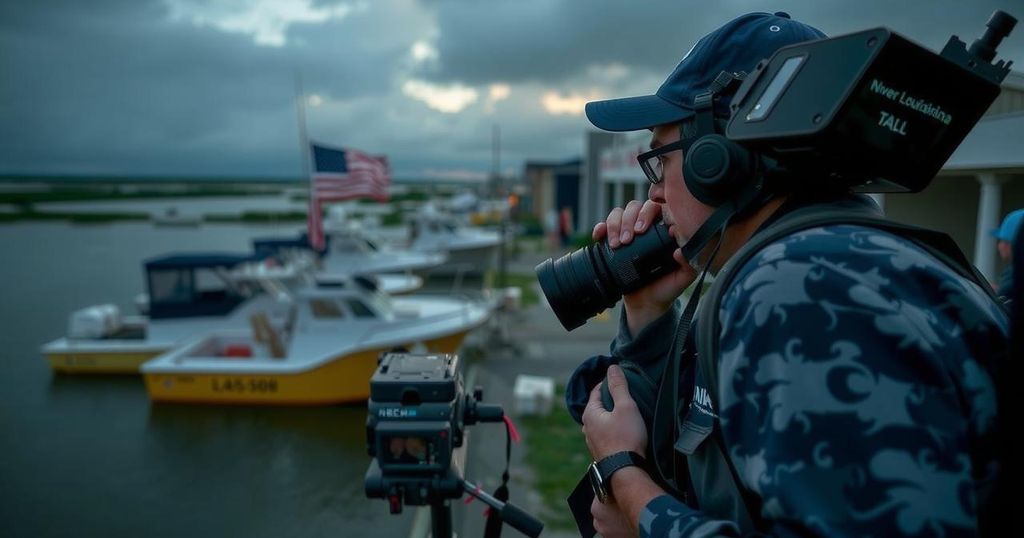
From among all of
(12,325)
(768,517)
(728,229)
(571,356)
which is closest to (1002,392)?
(768,517)

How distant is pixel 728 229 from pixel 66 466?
644 cm

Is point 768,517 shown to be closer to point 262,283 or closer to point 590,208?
point 262,283

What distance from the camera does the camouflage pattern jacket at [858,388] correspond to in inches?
25.8

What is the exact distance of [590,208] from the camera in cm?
2577

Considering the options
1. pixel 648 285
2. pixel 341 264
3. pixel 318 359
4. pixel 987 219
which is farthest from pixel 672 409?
pixel 341 264

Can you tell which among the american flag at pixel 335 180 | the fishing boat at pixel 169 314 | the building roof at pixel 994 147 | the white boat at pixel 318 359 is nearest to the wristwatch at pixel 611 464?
the building roof at pixel 994 147

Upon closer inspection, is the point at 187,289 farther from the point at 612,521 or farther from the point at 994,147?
the point at 994,147

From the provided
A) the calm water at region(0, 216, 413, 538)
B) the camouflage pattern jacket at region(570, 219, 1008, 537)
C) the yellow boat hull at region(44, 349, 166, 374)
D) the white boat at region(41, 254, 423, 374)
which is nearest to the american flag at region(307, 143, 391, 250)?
the white boat at region(41, 254, 423, 374)

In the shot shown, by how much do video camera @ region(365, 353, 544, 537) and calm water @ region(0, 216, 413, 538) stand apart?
253 cm

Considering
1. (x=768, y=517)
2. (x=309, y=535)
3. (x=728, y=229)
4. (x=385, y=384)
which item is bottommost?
(x=309, y=535)

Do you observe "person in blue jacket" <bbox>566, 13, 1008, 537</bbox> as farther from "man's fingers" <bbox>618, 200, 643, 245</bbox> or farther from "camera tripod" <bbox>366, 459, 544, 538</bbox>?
"camera tripod" <bbox>366, 459, 544, 538</bbox>

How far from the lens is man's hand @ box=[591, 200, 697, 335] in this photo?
130 cm

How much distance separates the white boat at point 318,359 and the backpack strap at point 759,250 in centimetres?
703

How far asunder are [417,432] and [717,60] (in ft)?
3.48
